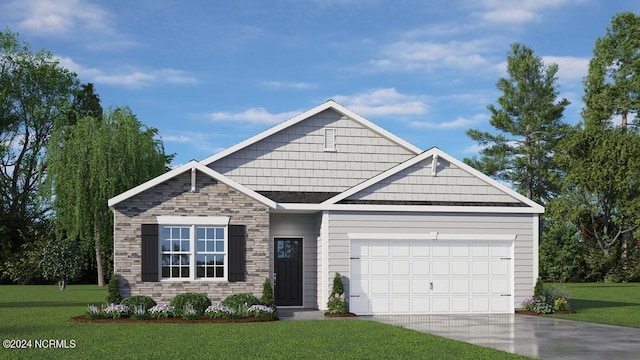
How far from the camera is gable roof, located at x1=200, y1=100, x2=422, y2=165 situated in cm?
2584

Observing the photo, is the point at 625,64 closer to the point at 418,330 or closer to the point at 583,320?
the point at 583,320

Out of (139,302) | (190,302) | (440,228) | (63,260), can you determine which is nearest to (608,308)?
(440,228)

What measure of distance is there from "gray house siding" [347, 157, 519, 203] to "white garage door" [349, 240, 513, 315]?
4.46ft

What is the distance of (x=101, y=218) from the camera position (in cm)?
3603

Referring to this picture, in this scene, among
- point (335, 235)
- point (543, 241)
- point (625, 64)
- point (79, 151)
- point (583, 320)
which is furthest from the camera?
point (625, 64)

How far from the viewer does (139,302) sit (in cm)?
2134

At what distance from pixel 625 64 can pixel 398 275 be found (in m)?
39.3

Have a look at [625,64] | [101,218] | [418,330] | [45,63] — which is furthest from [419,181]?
[45,63]

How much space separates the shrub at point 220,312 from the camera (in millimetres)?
21281

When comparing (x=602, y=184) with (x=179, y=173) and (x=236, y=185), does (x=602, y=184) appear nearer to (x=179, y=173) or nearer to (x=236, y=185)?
(x=236, y=185)

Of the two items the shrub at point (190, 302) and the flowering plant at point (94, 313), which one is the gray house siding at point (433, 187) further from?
the flowering plant at point (94, 313)

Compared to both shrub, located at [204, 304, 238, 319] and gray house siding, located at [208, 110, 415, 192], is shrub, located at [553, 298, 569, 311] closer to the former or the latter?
gray house siding, located at [208, 110, 415, 192]

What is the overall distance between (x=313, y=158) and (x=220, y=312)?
7.17 m

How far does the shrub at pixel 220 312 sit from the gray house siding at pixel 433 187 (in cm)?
522
